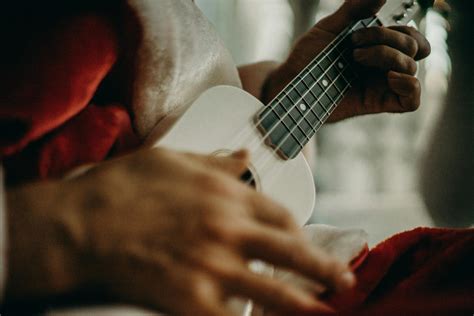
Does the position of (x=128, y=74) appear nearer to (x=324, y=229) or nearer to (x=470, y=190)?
(x=324, y=229)

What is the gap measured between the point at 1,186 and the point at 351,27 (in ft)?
2.33

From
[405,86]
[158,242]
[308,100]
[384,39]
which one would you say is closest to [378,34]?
[384,39]

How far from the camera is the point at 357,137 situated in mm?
1501

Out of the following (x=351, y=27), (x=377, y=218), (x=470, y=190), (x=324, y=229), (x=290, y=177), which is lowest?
(x=377, y=218)

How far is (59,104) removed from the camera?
468 millimetres

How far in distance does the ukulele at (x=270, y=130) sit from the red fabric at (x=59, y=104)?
0.09 m

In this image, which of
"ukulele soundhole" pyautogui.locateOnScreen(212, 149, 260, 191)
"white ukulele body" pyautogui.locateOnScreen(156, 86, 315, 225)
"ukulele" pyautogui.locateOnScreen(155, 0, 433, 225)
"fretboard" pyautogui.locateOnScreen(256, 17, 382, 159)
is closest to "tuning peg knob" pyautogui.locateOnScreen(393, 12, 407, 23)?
"fretboard" pyautogui.locateOnScreen(256, 17, 382, 159)

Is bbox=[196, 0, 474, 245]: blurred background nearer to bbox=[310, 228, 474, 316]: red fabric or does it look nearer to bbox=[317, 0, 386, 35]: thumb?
bbox=[317, 0, 386, 35]: thumb

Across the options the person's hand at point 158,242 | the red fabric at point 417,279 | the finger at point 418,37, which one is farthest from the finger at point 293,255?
the finger at point 418,37

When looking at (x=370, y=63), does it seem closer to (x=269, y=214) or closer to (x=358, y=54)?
(x=358, y=54)

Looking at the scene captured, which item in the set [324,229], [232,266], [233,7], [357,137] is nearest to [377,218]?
[357,137]

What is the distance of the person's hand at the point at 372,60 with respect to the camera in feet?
2.55

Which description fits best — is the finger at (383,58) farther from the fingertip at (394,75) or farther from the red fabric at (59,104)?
the red fabric at (59,104)

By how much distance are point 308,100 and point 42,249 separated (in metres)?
0.48
